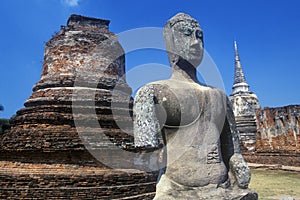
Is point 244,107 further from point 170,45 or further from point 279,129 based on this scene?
point 170,45

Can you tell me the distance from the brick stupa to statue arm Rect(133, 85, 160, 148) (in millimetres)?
5158

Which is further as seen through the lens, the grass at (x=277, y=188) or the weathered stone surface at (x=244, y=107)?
the weathered stone surface at (x=244, y=107)

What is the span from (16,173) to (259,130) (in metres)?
14.2

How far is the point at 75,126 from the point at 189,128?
625cm

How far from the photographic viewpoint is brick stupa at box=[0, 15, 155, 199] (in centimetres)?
716

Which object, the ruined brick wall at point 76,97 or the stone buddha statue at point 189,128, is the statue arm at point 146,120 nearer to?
the stone buddha statue at point 189,128

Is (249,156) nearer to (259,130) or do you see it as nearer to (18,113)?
(259,130)

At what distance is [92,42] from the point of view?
1006cm

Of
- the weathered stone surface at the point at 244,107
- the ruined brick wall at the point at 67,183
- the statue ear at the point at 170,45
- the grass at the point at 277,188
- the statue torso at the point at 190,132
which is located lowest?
the grass at the point at 277,188

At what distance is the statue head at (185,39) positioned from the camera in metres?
2.72

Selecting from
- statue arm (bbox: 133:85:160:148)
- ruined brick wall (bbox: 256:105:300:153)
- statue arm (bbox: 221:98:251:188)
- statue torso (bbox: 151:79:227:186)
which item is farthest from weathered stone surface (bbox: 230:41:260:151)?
statue arm (bbox: 133:85:160:148)

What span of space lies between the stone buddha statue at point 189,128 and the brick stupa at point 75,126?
16.5 feet

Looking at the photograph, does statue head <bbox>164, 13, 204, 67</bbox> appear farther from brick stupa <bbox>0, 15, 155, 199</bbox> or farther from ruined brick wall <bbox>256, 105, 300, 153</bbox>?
ruined brick wall <bbox>256, 105, 300, 153</bbox>

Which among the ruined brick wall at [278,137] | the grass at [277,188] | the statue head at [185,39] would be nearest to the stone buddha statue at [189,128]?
the statue head at [185,39]
